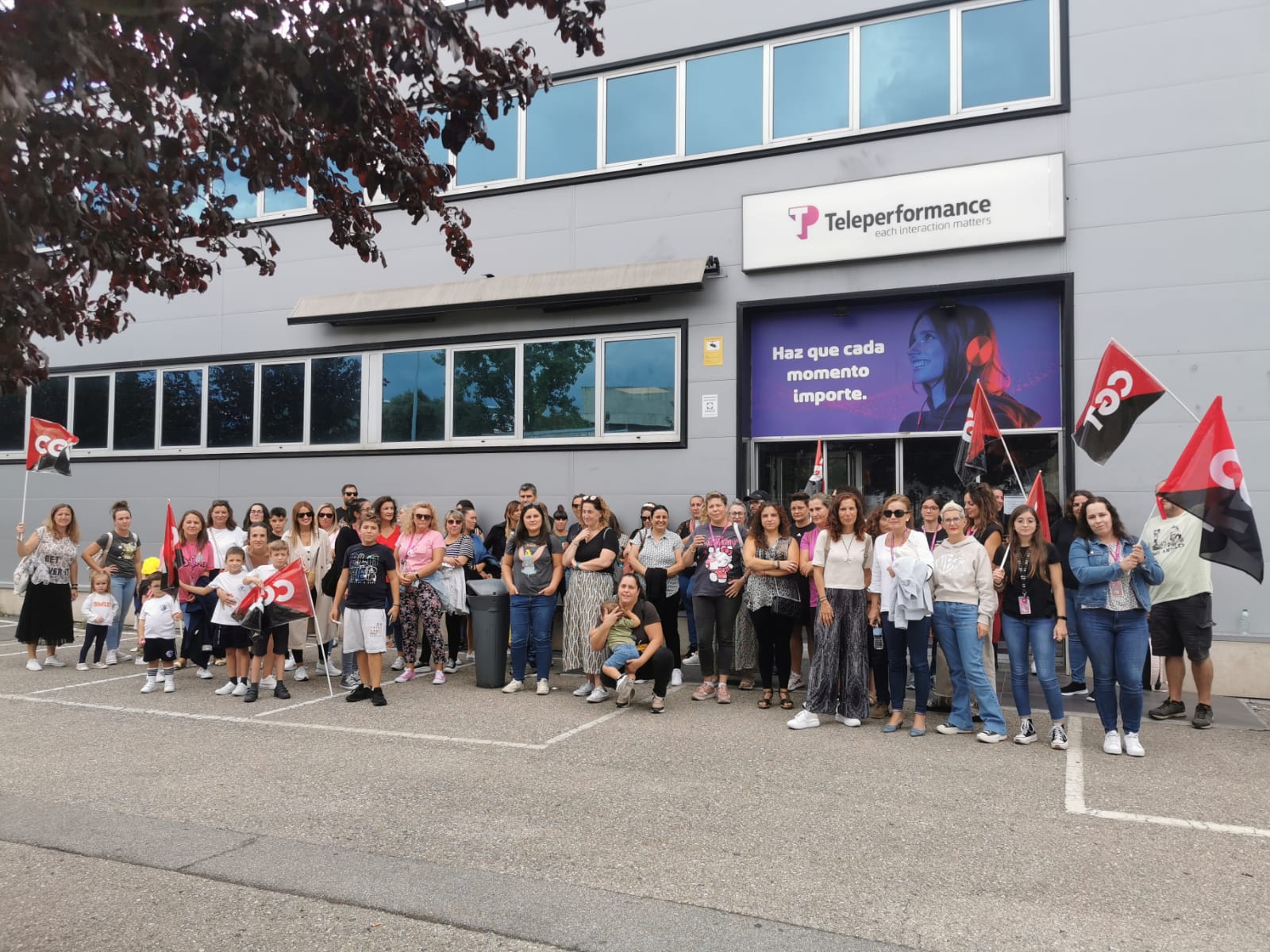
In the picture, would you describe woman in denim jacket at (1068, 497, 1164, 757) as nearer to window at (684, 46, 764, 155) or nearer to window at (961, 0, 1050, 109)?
window at (961, 0, 1050, 109)

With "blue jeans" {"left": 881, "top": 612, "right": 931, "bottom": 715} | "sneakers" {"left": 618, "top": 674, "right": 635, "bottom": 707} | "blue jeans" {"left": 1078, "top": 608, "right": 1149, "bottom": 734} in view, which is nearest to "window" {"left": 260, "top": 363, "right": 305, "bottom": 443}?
"sneakers" {"left": 618, "top": 674, "right": 635, "bottom": 707}

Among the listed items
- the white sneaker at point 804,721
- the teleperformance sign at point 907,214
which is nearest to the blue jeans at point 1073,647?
the white sneaker at point 804,721

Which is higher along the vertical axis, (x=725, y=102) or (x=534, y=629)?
(x=725, y=102)

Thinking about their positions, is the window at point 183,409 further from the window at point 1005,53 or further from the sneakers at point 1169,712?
the sneakers at point 1169,712

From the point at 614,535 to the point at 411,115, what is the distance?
19.8 ft

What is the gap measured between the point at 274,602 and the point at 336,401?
5806 mm

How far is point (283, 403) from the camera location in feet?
48.5

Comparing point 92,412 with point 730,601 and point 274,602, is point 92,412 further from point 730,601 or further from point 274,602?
point 730,601

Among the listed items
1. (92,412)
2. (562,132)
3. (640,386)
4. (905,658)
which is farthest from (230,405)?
(905,658)

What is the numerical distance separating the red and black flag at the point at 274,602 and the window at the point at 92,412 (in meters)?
9.01

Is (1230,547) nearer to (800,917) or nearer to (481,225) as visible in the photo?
(800,917)

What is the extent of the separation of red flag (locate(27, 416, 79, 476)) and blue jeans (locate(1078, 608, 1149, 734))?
38.6ft

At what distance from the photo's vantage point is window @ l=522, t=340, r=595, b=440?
42.1 feet

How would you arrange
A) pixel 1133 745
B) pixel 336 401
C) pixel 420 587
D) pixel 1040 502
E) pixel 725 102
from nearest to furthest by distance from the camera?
pixel 1133 745 < pixel 1040 502 < pixel 420 587 < pixel 725 102 < pixel 336 401
